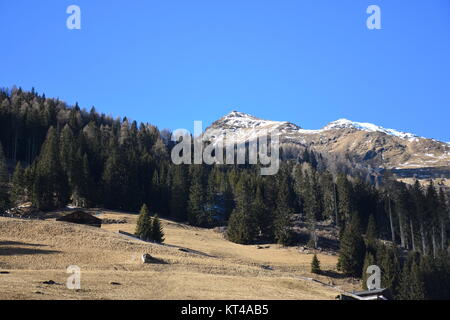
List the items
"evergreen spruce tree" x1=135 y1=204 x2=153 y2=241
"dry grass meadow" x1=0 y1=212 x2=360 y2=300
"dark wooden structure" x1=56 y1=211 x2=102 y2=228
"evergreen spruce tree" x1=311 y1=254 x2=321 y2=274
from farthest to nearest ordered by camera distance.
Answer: "dark wooden structure" x1=56 y1=211 x2=102 y2=228 → "evergreen spruce tree" x1=311 y1=254 x2=321 y2=274 → "evergreen spruce tree" x1=135 y1=204 x2=153 y2=241 → "dry grass meadow" x1=0 y1=212 x2=360 y2=300

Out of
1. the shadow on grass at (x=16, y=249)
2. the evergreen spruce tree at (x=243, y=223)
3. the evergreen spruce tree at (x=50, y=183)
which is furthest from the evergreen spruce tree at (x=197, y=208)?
the shadow on grass at (x=16, y=249)

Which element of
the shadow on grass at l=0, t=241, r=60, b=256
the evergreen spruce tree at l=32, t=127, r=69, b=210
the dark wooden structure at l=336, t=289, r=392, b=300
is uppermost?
the evergreen spruce tree at l=32, t=127, r=69, b=210

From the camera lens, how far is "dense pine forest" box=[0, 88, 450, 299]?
8362 centimetres

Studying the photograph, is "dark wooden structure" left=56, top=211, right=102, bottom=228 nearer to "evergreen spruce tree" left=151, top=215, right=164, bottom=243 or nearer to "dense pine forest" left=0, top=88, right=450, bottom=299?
"evergreen spruce tree" left=151, top=215, right=164, bottom=243

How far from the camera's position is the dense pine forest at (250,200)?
83625 millimetres

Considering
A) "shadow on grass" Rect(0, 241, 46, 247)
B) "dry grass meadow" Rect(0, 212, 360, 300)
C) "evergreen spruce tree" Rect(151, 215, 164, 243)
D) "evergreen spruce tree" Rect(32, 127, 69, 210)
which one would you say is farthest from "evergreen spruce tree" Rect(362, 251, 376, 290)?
"evergreen spruce tree" Rect(32, 127, 69, 210)

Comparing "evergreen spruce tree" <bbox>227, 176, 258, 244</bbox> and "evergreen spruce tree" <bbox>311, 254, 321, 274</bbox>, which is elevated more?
"evergreen spruce tree" <bbox>227, 176, 258, 244</bbox>

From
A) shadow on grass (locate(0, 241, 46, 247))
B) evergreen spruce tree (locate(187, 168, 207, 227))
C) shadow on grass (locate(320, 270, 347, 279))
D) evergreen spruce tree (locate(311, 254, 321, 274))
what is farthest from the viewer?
evergreen spruce tree (locate(187, 168, 207, 227))

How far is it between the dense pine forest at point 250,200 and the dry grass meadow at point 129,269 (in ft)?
33.8

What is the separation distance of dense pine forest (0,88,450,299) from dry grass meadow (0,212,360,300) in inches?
406

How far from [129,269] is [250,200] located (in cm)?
5416

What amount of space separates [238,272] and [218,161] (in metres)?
113

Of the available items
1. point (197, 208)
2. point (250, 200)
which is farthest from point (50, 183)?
point (250, 200)
